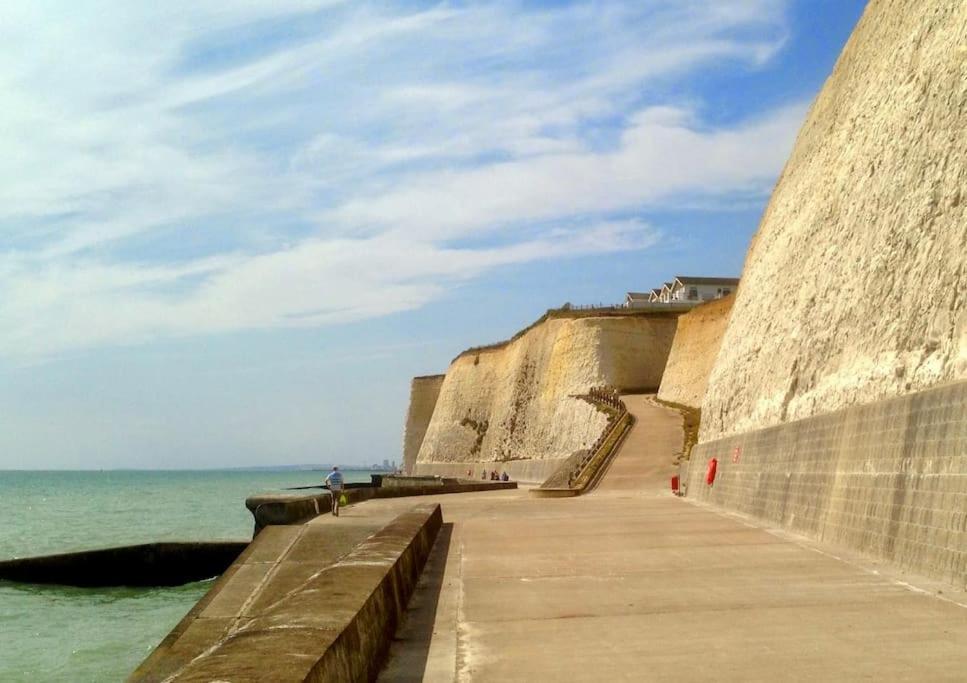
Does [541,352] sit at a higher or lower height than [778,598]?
higher

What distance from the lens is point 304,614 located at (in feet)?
17.4

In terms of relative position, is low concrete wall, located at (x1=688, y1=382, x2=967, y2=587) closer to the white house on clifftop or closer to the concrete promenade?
the concrete promenade

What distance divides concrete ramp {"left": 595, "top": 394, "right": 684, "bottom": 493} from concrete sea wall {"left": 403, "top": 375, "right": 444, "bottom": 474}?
57.2 metres

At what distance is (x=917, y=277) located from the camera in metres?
12.1

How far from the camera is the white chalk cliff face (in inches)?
455

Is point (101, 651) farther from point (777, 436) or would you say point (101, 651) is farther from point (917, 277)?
point (917, 277)

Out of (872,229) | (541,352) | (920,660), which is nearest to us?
(920,660)

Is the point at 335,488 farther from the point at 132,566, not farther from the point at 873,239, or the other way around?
the point at 873,239

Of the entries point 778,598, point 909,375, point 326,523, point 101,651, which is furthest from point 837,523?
point 101,651

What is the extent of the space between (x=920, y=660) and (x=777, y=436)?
11.3 metres

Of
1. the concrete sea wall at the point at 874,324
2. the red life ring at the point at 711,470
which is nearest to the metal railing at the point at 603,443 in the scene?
the red life ring at the point at 711,470

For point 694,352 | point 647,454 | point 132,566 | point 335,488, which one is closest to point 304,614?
point 335,488

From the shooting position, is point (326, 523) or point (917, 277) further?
point (326, 523)

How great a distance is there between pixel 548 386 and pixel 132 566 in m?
45.3
